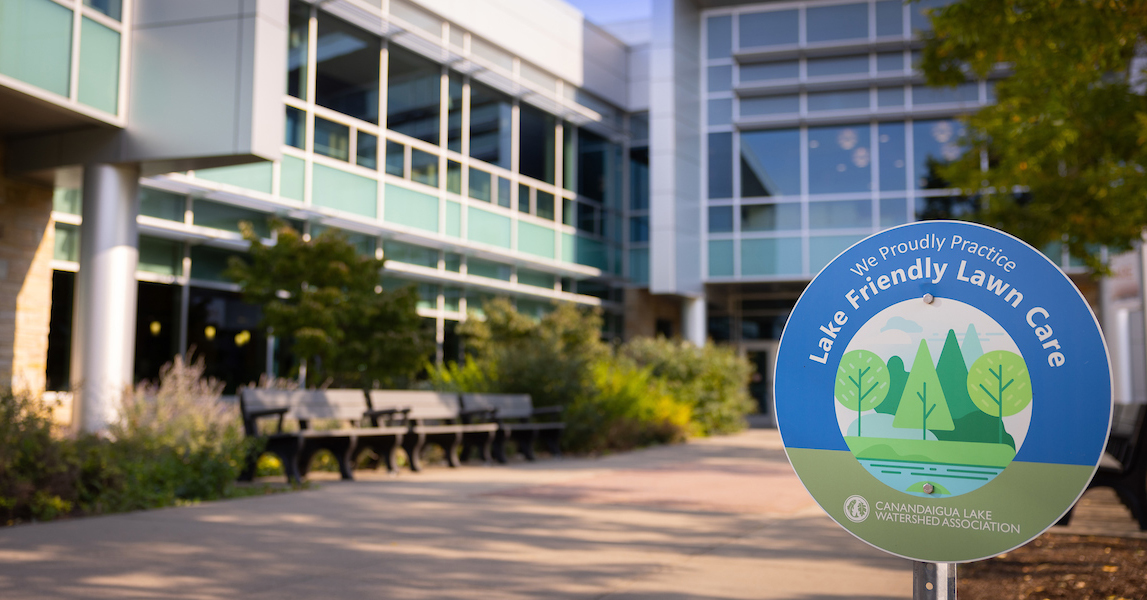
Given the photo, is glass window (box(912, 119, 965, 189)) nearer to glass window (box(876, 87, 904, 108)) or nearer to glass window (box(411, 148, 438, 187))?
glass window (box(876, 87, 904, 108))

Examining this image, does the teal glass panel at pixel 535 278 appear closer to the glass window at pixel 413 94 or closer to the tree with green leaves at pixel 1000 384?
the glass window at pixel 413 94

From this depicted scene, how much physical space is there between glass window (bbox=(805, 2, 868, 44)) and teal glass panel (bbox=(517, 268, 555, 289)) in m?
9.11

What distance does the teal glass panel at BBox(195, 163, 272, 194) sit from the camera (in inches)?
558

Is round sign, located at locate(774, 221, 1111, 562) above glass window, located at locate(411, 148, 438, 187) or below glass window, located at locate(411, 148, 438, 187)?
below

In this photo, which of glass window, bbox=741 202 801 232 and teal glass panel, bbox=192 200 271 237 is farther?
glass window, bbox=741 202 801 232

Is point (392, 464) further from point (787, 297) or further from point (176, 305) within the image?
point (787, 297)

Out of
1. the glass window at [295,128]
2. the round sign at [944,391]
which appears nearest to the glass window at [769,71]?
the glass window at [295,128]

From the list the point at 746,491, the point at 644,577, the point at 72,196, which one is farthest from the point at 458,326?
the point at 644,577

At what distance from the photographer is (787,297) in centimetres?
2623

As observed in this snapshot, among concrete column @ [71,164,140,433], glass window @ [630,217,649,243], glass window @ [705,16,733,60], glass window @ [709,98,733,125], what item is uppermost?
glass window @ [705,16,733,60]

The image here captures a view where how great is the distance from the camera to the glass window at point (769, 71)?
948 inches

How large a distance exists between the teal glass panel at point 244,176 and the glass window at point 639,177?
12.1m

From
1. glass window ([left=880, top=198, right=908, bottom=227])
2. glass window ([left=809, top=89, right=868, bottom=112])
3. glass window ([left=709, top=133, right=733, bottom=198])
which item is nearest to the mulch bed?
glass window ([left=880, top=198, right=908, bottom=227])

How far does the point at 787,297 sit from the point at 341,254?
1648 centimetres
